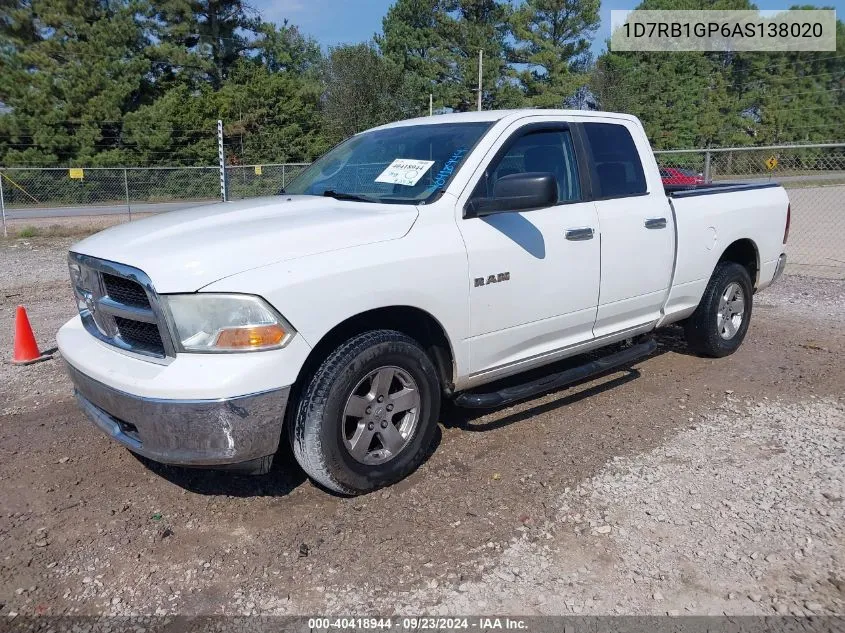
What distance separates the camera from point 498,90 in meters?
44.7

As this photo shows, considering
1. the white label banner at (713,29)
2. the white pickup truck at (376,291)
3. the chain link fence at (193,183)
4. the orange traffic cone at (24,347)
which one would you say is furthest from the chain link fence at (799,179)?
the white label banner at (713,29)

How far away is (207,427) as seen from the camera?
9.46 feet

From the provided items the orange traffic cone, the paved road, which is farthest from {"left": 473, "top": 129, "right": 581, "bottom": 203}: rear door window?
the paved road

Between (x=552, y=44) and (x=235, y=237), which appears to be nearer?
(x=235, y=237)

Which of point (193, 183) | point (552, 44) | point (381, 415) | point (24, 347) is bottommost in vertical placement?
point (24, 347)

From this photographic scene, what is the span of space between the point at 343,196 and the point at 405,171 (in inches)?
16.0

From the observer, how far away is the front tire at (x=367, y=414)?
10.4 feet

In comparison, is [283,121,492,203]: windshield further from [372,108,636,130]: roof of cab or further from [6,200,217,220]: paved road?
[6,200,217,220]: paved road

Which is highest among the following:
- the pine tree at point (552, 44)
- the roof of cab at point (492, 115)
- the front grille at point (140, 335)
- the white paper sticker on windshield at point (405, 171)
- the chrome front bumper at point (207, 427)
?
the pine tree at point (552, 44)

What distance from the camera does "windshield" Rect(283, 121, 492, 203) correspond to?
3850 mm

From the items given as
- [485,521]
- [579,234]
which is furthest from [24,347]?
[579,234]

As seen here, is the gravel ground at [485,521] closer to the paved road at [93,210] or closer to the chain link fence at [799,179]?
the chain link fence at [799,179]

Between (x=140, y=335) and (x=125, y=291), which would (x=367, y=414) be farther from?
(x=125, y=291)

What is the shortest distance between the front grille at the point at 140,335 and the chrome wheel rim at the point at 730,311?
4.41m
